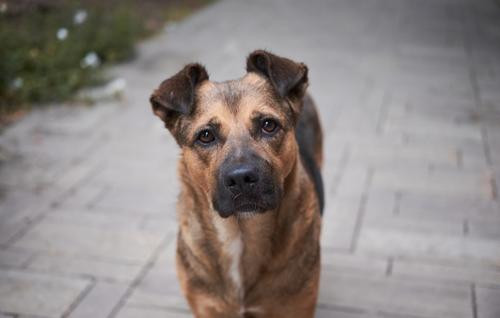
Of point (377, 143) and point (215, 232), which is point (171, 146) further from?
point (215, 232)

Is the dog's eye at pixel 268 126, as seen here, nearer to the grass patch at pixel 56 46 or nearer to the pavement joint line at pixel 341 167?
the pavement joint line at pixel 341 167

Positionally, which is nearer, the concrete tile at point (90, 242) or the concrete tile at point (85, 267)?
the concrete tile at point (85, 267)

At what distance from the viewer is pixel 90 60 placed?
333 inches

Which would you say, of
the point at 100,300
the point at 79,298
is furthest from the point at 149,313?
the point at 79,298

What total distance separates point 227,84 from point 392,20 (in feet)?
29.5

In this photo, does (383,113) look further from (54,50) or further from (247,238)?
(54,50)

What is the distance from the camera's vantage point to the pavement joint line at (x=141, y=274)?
13.3 ft

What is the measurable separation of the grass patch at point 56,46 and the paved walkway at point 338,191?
410 mm

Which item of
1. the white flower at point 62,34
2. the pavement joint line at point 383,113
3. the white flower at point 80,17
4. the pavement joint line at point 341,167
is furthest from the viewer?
the white flower at point 80,17

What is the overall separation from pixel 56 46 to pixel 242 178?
6.61m

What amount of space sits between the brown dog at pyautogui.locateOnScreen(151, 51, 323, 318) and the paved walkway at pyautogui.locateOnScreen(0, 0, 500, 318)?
83cm

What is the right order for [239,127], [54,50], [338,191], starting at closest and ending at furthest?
[239,127], [338,191], [54,50]

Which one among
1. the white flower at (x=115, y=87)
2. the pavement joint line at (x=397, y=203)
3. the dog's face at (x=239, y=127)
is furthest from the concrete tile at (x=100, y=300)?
the white flower at (x=115, y=87)

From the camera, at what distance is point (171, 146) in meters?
6.51
